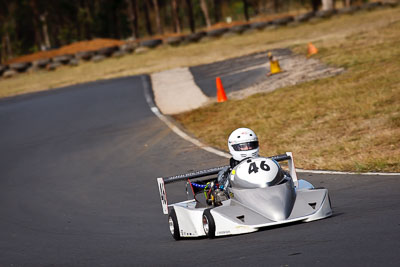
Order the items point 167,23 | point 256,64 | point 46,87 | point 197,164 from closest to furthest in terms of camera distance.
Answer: point 197,164 < point 256,64 < point 46,87 < point 167,23

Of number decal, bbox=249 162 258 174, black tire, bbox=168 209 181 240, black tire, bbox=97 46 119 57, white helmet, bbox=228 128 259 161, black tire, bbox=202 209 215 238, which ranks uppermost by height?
white helmet, bbox=228 128 259 161

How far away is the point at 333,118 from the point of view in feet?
54.8

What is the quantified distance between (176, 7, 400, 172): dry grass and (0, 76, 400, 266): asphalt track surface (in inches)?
43.1

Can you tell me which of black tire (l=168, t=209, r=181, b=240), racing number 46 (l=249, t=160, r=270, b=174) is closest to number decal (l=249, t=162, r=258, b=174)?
racing number 46 (l=249, t=160, r=270, b=174)

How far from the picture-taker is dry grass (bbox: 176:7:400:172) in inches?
516

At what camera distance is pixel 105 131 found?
19.5 m

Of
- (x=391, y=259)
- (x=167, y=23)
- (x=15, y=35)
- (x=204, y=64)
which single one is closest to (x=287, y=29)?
(x=204, y=64)

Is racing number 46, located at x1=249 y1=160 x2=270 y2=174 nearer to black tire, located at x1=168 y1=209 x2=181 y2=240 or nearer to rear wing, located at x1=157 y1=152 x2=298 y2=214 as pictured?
rear wing, located at x1=157 y1=152 x2=298 y2=214

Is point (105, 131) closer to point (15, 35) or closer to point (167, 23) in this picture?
point (15, 35)

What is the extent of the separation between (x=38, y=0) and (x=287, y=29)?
4103 cm

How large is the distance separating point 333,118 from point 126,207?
7001 mm

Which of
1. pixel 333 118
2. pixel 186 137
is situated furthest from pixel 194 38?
pixel 333 118

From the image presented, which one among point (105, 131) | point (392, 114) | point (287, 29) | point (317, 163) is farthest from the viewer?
point (287, 29)

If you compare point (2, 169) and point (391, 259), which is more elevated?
point (391, 259)
